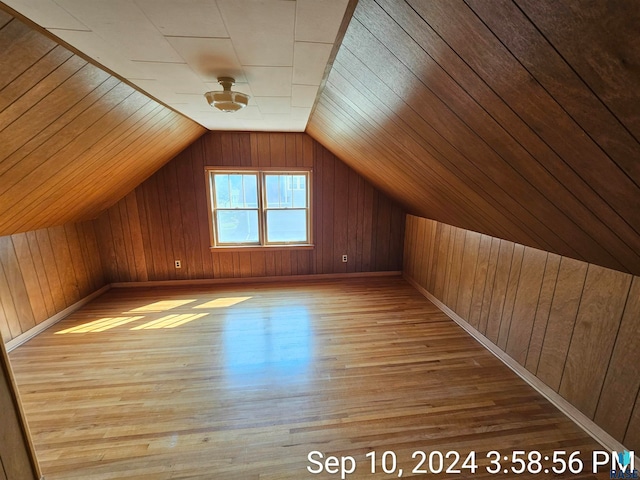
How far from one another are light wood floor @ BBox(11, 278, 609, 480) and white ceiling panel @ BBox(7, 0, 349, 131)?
2.14 metres

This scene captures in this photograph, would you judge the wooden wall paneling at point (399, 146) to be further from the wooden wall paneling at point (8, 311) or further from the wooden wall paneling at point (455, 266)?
the wooden wall paneling at point (8, 311)

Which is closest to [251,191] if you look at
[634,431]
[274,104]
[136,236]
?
[136,236]

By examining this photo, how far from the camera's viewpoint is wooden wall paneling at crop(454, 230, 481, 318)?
9.05 ft

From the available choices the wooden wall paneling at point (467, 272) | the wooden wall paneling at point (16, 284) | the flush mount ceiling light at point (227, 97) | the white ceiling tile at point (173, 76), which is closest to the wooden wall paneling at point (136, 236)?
the wooden wall paneling at point (16, 284)

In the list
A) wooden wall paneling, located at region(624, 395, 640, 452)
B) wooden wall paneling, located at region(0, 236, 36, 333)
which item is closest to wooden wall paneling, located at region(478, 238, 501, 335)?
wooden wall paneling, located at region(624, 395, 640, 452)

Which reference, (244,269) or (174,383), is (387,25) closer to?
(174,383)

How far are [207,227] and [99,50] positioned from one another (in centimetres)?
279

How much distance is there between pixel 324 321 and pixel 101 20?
9.00ft

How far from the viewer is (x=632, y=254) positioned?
4.37 ft

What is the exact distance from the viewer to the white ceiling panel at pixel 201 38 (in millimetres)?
1099

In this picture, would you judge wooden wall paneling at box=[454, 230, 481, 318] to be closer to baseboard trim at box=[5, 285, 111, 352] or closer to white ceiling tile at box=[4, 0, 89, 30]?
white ceiling tile at box=[4, 0, 89, 30]

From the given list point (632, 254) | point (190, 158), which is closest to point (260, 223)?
point (190, 158)

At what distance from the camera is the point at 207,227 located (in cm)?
404

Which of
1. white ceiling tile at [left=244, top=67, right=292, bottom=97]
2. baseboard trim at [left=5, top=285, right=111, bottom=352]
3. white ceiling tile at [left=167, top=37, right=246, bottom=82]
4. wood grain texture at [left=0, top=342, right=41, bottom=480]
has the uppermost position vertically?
white ceiling tile at [left=244, top=67, right=292, bottom=97]
